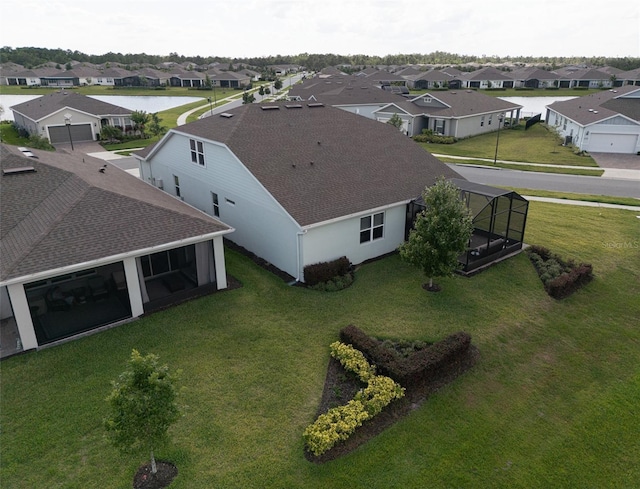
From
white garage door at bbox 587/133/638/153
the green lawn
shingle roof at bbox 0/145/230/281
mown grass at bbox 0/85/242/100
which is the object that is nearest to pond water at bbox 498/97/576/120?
white garage door at bbox 587/133/638/153

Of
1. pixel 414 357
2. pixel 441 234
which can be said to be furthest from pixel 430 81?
pixel 414 357

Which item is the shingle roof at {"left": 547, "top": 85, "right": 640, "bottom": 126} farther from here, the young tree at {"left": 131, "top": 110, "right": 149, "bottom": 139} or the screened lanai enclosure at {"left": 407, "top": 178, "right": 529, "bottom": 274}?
the young tree at {"left": 131, "top": 110, "right": 149, "bottom": 139}

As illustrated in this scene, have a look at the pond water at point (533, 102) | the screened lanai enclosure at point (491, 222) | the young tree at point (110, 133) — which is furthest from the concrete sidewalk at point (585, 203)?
the pond water at point (533, 102)

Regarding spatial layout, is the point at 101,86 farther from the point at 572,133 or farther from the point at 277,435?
the point at 277,435

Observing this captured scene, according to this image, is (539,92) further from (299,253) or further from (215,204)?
(299,253)

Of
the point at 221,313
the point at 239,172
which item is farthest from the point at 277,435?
the point at 239,172
